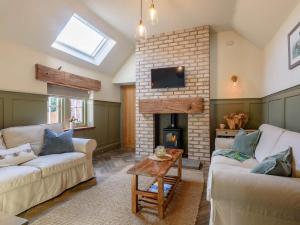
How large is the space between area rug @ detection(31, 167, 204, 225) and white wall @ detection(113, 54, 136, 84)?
3.09 meters

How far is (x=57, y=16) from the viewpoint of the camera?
310cm

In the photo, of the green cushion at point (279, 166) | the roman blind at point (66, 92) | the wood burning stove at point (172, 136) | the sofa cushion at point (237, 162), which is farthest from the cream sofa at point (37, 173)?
the green cushion at point (279, 166)

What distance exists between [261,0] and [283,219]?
260 cm

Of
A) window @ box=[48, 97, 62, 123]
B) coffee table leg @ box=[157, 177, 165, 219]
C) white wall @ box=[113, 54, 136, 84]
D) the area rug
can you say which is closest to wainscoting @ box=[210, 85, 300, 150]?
the area rug

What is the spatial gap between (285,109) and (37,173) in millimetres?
3419

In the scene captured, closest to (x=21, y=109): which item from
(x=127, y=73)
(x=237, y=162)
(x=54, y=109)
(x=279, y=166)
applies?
(x=54, y=109)

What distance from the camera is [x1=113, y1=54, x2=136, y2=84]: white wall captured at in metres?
5.16

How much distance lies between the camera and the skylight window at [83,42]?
3.64 metres

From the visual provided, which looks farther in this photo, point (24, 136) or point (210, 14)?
point (210, 14)

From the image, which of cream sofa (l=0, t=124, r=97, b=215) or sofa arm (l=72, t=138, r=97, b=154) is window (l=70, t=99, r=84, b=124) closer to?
cream sofa (l=0, t=124, r=97, b=215)

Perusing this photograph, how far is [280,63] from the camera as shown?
9.59 feet

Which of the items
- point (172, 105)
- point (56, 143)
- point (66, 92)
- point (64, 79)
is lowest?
point (56, 143)

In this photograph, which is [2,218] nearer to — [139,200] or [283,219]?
[139,200]

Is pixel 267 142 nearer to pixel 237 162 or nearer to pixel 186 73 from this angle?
pixel 237 162
